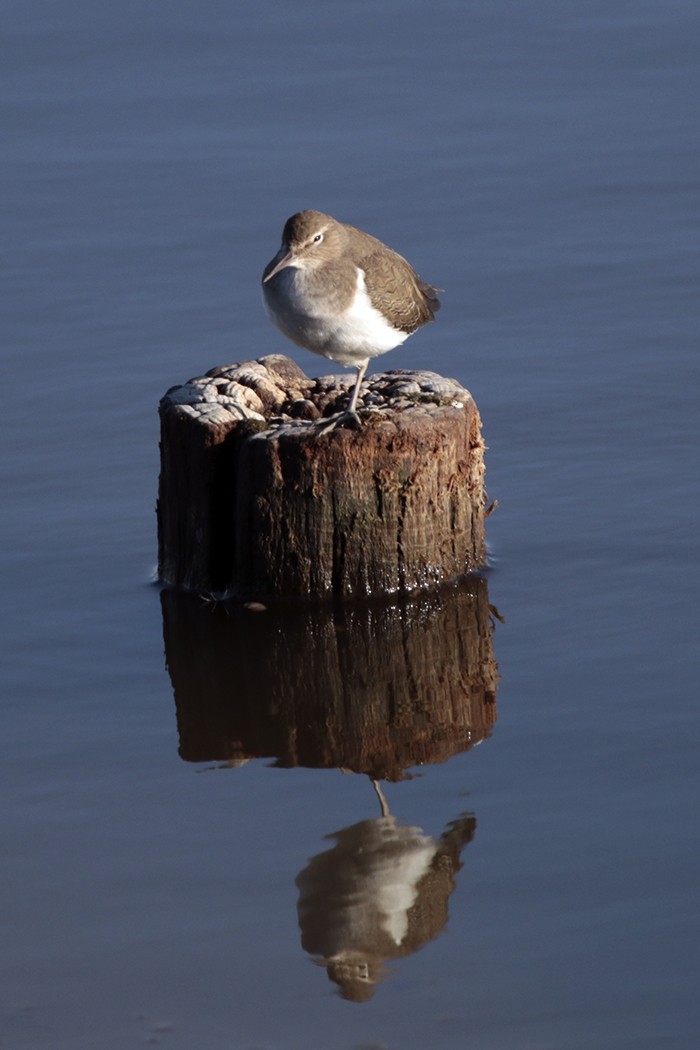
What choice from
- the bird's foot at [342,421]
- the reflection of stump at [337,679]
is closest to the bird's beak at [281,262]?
the bird's foot at [342,421]

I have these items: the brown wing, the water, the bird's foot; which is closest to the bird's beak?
the brown wing

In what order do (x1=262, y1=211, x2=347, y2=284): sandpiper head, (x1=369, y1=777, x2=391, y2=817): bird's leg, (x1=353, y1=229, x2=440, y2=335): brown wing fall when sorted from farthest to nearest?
1. (x1=353, y1=229, x2=440, y2=335): brown wing
2. (x1=262, y1=211, x2=347, y2=284): sandpiper head
3. (x1=369, y1=777, x2=391, y2=817): bird's leg

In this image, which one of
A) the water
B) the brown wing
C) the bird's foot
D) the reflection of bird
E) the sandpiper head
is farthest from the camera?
the brown wing

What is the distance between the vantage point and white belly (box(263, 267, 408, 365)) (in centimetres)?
769

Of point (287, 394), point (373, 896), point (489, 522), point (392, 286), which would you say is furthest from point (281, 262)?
point (373, 896)

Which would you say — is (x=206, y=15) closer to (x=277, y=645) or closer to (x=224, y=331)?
(x=224, y=331)

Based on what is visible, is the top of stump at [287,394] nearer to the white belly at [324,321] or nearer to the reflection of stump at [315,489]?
the reflection of stump at [315,489]

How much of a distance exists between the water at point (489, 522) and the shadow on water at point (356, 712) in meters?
0.04

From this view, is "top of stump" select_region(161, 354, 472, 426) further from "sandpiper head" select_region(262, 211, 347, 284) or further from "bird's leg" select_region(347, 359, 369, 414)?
"sandpiper head" select_region(262, 211, 347, 284)

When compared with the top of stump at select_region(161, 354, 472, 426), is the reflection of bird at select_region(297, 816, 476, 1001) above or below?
below

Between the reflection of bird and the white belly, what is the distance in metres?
2.49

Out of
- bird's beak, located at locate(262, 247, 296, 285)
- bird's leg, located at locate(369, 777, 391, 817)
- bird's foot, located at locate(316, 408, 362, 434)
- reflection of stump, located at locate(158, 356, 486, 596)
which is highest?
bird's beak, located at locate(262, 247, 296, 285)

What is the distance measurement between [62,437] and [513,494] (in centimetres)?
248

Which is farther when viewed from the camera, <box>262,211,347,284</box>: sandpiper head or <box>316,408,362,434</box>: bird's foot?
<box>262,211,347,284</box>: sandpiper head
